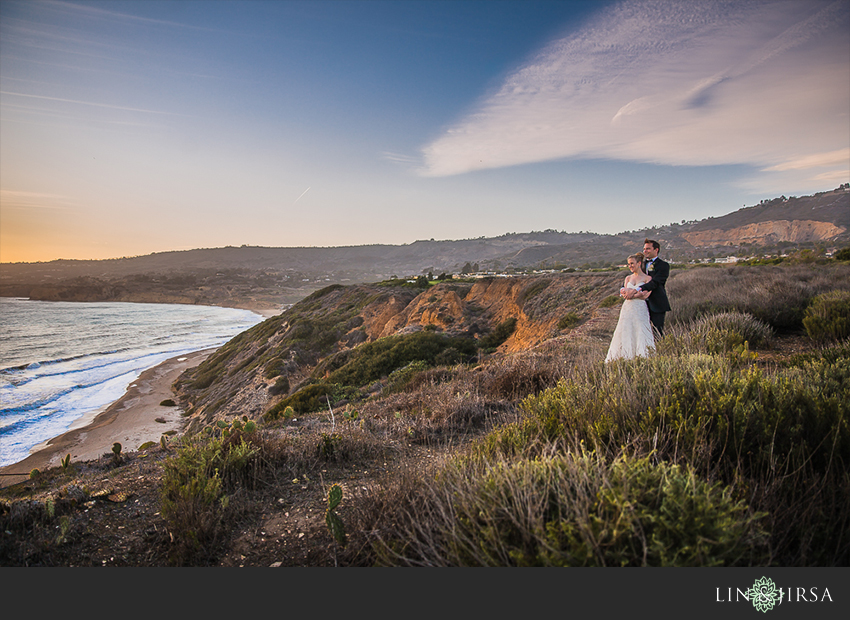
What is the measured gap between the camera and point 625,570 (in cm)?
158

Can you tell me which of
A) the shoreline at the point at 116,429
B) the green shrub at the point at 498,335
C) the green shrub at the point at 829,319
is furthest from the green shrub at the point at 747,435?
the shoreline at the point at 116,429

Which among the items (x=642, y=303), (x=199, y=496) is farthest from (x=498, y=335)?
(x=199, y=496)

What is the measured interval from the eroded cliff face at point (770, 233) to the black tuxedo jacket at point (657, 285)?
3798 inches

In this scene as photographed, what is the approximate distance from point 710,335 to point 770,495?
546cm

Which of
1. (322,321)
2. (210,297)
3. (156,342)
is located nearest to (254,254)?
(210,297)

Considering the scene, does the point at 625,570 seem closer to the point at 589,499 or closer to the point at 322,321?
the point at 589,499

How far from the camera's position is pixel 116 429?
69.5ft

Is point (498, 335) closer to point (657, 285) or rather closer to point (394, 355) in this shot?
point (394, 355)

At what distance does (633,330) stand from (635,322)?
5.6 inches

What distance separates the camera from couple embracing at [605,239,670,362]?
6652 millimetres

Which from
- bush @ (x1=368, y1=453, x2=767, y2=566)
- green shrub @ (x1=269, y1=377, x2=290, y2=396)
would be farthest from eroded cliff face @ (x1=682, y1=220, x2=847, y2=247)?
bush @ (x1=368, y1=453, x2=767, y2=566)

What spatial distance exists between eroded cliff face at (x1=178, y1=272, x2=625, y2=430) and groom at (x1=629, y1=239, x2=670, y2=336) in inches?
289

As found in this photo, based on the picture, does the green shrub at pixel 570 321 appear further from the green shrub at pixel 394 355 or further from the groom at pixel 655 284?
the groom at pixel 655 284

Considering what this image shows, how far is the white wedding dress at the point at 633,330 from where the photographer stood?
6.64m
